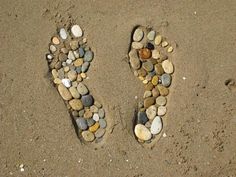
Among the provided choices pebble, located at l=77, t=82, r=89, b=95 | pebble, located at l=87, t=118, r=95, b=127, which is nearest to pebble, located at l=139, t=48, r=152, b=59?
pebble, located at l=77, t=82, r=89, b=95

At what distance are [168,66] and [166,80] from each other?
0.10 metres

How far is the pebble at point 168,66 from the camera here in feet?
11.9

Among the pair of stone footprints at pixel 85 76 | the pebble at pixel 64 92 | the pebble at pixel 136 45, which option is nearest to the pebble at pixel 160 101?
the pair of stone footprints at pixel 85 76

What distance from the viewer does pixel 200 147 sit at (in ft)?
11.6

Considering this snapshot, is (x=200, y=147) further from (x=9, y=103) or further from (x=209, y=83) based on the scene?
(x=9, y=103)

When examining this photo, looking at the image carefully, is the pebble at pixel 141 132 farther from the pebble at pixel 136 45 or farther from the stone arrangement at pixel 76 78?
the pebble at pixel 136 45

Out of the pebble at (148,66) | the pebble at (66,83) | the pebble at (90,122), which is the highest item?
the pebble at (66,83)

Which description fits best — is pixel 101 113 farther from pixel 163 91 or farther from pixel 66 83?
pixel 163 91

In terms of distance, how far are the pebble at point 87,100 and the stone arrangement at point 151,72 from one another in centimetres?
33

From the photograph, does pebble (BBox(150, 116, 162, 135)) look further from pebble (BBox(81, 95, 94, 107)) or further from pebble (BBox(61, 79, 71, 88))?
pebble (BBox(61, 79, 71, 88))

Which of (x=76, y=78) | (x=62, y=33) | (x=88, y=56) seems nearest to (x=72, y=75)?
(x=76, y=78)

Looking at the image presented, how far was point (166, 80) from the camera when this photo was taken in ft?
11.8

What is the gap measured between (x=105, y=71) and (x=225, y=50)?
2.76 ft

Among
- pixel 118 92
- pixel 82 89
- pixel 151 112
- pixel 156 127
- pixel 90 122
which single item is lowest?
pixel 156 127
